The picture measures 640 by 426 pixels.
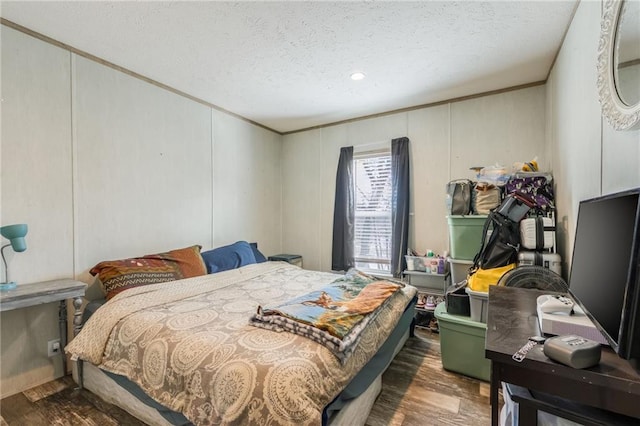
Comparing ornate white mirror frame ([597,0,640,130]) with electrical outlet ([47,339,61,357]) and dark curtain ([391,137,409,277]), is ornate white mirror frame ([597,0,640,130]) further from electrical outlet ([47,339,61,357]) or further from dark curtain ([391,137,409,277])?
electrical outlet ([47,339,61,357])

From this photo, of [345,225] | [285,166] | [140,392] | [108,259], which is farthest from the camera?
[285,166]

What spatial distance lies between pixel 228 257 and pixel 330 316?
191cm

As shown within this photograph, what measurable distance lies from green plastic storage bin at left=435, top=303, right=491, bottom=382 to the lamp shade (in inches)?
120

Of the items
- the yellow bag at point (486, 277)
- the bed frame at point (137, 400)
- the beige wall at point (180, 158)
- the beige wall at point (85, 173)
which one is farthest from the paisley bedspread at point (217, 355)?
the beige wall at point (180, 158)

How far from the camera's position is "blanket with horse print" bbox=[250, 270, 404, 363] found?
140 centimetres

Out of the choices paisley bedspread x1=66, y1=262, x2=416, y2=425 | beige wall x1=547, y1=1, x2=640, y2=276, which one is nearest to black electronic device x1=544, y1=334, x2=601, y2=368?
beige wall x1=547, y1=1, x2=640, y2=276

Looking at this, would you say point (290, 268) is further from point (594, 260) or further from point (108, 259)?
point (594, 260)

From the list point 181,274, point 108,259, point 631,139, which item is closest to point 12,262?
point 108,259

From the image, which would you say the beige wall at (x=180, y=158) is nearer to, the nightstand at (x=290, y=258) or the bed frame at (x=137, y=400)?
the nightstand at (x=290, y=258)

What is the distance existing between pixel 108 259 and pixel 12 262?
596mm

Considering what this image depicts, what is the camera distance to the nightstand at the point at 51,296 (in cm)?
177

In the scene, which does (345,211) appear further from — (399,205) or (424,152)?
(424,152)

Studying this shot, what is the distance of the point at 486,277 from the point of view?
81.7 inches

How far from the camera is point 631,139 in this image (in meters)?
1.14
